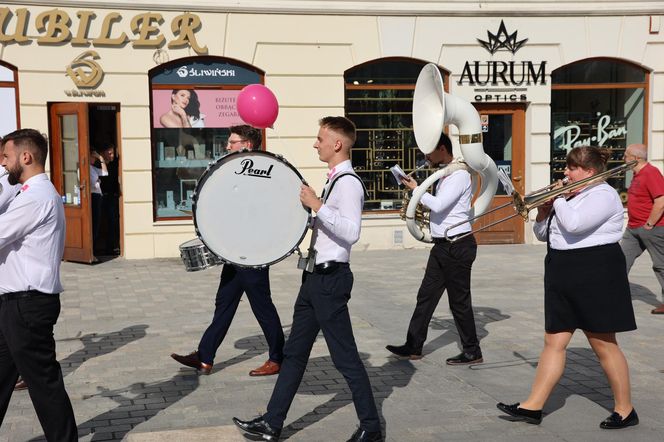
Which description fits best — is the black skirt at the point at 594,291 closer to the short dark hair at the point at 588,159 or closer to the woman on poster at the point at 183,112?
the short dark hair at the point at 588,159

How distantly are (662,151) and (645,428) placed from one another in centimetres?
1044

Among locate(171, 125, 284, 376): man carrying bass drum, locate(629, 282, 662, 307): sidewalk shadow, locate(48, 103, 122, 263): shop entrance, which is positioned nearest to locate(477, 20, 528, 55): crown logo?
locate(629, 282, 662, 307): sidewalk shadow

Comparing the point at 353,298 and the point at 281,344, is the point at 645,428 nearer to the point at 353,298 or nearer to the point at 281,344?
the point at 281,344

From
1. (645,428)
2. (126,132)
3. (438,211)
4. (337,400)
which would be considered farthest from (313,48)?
(645,428)

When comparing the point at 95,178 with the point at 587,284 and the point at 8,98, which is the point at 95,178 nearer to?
the point at 8,98

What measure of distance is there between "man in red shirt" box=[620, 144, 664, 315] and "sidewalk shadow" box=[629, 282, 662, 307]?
56 cm

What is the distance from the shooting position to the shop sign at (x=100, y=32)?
472 inches

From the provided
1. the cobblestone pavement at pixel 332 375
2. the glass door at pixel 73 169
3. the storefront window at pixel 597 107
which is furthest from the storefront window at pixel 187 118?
the storefront window at pixel 597 107

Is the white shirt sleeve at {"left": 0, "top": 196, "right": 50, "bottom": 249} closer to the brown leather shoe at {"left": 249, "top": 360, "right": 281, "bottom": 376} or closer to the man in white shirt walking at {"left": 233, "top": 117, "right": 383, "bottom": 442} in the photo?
the man in white shirt walking at {"left": 233, "top": 117, "right": 383, "bottom": 442}

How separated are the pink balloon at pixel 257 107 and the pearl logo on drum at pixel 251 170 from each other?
45.7 inches

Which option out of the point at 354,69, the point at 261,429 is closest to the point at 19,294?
the point at 261,429

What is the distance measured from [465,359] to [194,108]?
764 cm

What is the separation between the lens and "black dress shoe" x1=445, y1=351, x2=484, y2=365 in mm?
6664

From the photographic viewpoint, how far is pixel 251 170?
5.00 metres
